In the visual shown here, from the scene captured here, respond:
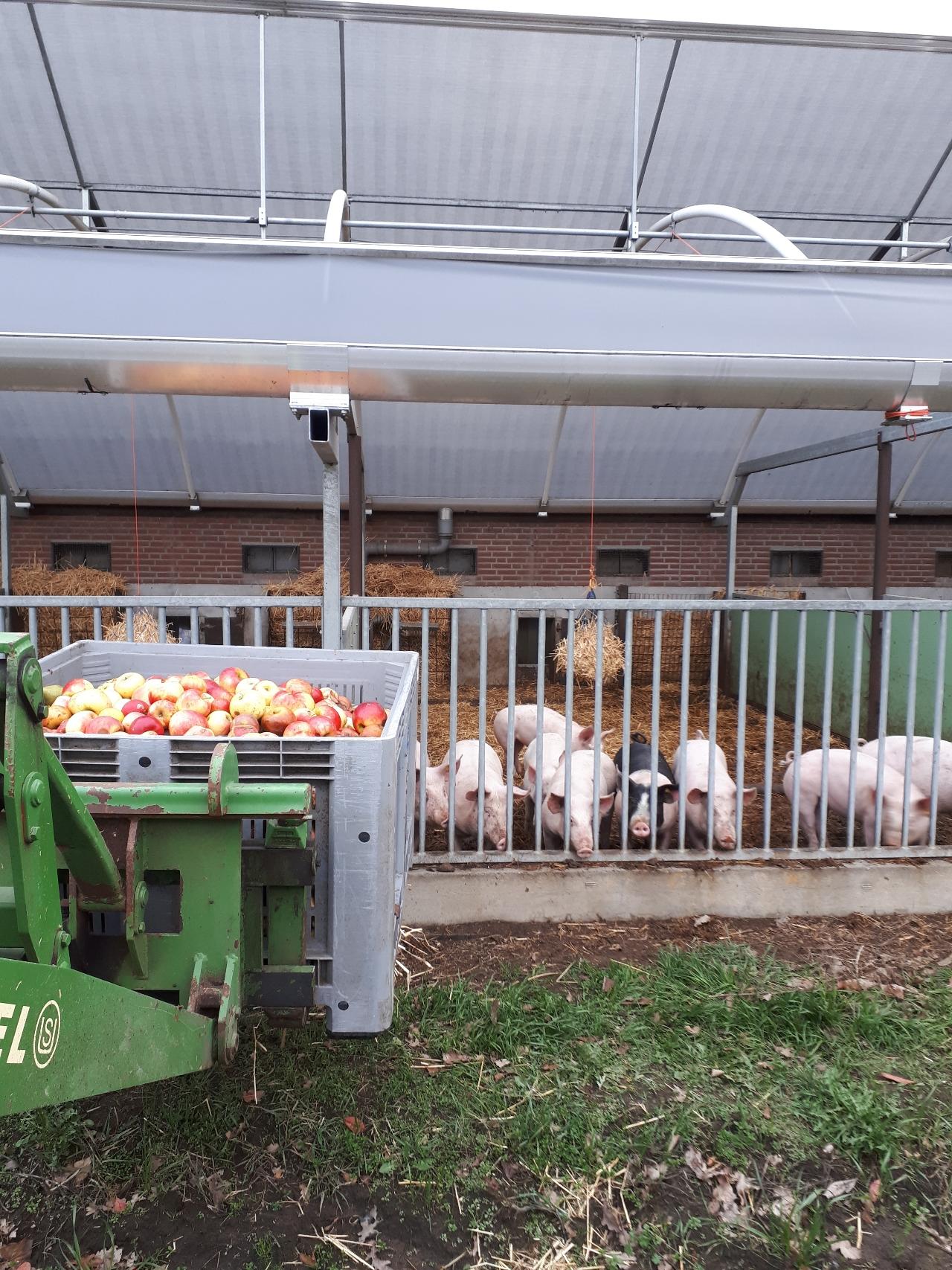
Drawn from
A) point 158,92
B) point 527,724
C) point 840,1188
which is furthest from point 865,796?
point 158,92

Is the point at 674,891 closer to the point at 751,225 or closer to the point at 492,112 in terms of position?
the point at 751,225

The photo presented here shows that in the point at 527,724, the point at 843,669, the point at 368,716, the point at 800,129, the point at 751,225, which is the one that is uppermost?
the point at 800,129

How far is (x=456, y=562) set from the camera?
9844 mm

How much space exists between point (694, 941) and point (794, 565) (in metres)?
7.17

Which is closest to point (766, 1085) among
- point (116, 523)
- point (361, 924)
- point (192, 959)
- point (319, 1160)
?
point (319, 1160)

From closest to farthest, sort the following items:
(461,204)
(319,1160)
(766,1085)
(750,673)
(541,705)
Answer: (319,1160) → (766,1085) → (541,705) → (461,204) → (750,673)

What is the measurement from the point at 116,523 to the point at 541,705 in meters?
6.71

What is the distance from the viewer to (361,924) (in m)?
2.14

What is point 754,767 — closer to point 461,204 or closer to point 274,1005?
point 274,1005

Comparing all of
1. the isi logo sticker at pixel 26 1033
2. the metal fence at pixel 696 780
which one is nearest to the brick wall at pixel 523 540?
the metal fence at pixel 696 780

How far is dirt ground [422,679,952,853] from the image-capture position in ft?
16.4

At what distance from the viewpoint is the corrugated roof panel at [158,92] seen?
→ 21.9 feet

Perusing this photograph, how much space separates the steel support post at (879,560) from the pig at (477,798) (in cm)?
297

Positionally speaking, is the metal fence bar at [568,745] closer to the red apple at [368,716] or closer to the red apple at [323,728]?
the red apple at [368,716]
